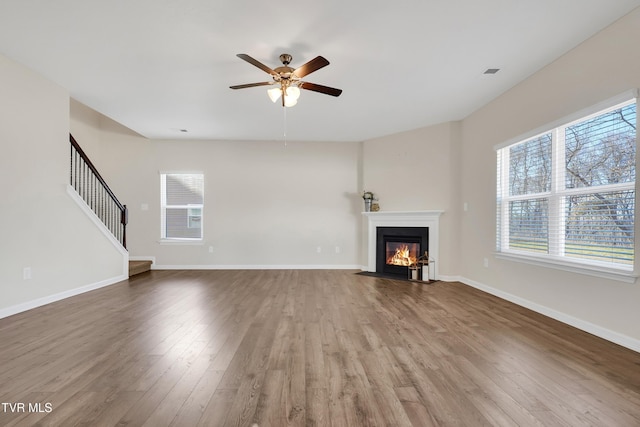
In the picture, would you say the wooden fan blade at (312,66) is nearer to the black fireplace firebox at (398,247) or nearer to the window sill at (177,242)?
the black fireplace firebox at (398,247)

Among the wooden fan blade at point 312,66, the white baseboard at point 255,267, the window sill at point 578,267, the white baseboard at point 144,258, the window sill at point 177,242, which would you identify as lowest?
the white baseboard at point 255,267

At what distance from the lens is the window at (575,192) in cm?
260

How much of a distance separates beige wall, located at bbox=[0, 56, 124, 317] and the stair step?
1279 mm

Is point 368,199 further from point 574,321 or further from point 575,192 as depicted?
point 574,321

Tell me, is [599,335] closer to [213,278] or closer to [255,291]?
[255,291]

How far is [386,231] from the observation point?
19.7 ft

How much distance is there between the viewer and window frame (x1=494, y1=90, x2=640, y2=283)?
2562 mm

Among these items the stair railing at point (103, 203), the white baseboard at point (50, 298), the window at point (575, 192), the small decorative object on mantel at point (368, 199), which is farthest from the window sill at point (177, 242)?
the window at point (575, 192)

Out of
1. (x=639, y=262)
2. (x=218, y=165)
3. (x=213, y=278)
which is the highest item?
(x=218, y=165)

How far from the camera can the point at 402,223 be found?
5.79m

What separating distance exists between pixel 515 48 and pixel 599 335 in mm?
2739

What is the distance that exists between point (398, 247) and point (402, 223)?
1.60 feet

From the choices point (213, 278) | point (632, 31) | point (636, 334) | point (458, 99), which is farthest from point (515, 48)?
point (213, 278)

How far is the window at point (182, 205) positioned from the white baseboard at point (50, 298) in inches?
65.6
